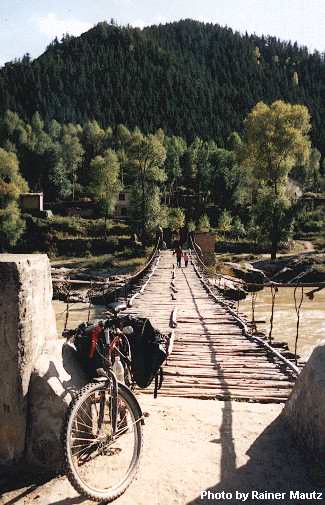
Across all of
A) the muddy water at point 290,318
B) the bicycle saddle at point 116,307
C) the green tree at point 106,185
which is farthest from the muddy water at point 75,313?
the green tree at point 106,185

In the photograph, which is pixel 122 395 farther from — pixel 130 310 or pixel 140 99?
pixel 140 99

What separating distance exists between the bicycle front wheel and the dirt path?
0.45 ft

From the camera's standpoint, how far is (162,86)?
548ft

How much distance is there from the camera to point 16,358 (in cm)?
344

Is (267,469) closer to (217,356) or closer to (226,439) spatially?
(226,439)

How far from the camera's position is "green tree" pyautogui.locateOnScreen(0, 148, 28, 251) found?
5342cm

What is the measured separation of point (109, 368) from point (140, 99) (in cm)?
16501

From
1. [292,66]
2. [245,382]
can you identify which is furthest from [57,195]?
[292,66]

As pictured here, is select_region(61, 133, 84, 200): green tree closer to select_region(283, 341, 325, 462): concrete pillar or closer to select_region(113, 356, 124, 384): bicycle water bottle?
select_region(113, 356, 124, 384): bicycle water bottle

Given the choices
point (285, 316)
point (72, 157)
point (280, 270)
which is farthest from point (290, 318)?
point (72, 157)

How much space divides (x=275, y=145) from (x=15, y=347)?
128 feet

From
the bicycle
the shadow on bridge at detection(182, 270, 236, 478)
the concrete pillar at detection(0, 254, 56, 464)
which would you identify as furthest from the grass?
the concrete pillar at detection(0, 254, 56, 464)

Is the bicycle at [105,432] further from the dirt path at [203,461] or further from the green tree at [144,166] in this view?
the green tree at [144,166]

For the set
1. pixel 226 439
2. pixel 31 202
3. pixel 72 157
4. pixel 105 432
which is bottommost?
pixel 226 439
